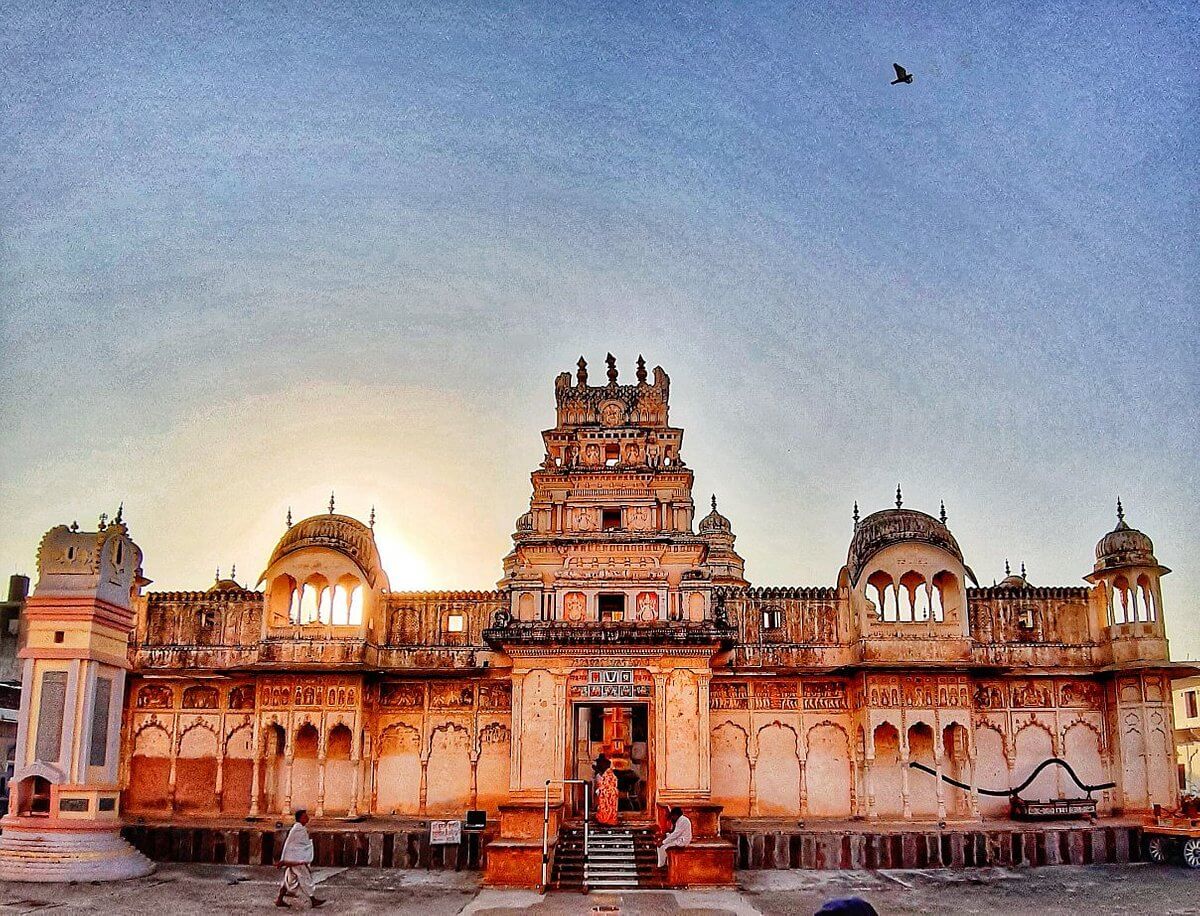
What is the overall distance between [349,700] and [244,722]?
3.14m

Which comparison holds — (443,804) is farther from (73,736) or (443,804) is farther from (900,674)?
(900,674)

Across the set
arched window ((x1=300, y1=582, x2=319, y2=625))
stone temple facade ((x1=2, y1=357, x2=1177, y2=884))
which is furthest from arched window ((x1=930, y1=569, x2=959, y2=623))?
arched window ((x1=300, y1=582, x2=319, y2=625))

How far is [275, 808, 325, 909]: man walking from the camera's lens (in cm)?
1836

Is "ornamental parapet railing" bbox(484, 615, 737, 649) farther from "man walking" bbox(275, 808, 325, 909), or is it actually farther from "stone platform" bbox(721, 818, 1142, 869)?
"man walking" bbox(275, 808, 325, 909)

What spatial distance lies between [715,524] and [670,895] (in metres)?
20.7

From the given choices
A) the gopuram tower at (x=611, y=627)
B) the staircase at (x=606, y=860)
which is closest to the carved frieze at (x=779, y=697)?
the gopuram tower at (x=611, y=627)

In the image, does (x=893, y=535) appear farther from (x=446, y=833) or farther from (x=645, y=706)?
(x=446, y=833)

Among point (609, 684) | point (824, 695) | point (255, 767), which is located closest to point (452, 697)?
point (255, 767)

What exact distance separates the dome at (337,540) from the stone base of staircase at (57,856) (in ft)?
31.7

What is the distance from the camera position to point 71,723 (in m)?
21.1

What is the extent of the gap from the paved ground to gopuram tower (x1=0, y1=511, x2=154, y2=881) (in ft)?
2.55

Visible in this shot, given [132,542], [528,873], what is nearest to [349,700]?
[132,542]

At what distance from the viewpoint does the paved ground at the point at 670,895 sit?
18.4 m

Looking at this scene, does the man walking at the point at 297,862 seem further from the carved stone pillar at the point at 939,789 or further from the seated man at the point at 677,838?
the carved stone pillar at the point at 939,789
